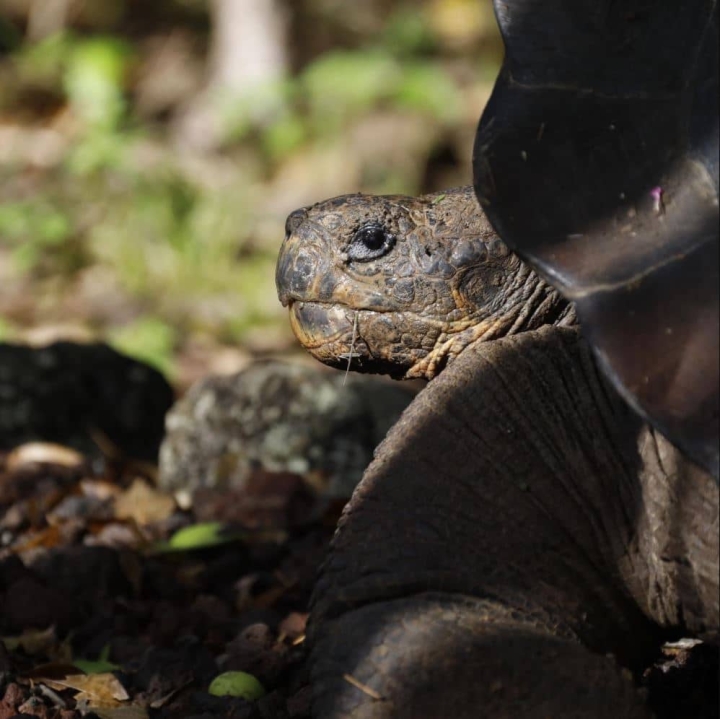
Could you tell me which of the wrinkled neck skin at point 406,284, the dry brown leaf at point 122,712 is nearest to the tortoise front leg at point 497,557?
the wrinkled neck skin at point 406,284

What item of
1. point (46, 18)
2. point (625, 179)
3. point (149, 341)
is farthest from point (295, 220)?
point (46, 18)

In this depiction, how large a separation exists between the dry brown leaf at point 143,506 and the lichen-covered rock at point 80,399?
672 mm

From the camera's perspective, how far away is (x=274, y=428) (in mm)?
4102

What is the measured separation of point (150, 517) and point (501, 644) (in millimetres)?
2122

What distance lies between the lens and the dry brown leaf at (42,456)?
171 inches

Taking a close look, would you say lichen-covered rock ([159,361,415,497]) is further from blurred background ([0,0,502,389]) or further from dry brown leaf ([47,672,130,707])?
blurred background ([0,0,502,389])

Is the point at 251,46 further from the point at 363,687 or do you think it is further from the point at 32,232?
the point at 363,687

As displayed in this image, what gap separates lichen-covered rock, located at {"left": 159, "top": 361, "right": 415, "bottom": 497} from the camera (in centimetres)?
405

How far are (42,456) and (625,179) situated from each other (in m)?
2.94

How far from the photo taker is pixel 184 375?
590 centimetres

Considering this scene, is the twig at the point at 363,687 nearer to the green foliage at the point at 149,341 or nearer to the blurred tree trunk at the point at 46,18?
the green foliage at the point at 149,341

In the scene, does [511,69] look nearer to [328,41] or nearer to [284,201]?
[284,201]

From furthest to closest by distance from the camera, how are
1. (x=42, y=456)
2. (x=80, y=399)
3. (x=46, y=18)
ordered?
(x=46, y=18) < (x=80, y=399) < (x=42, y=456)

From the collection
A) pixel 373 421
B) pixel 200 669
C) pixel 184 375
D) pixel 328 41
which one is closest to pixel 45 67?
pixel 328 41
